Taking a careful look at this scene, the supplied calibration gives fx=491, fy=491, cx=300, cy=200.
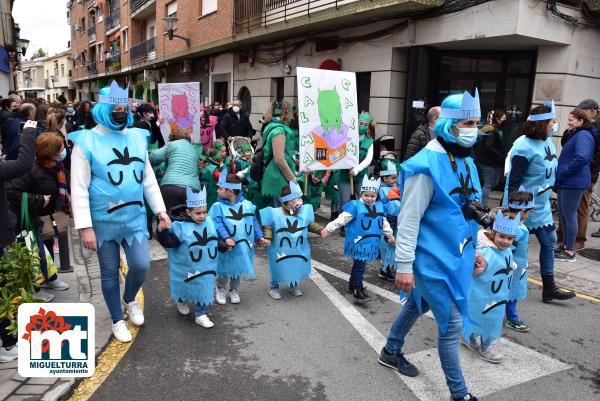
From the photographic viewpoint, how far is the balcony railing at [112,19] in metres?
33.3

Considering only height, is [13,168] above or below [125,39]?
below

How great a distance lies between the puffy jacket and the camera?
5.80 metres

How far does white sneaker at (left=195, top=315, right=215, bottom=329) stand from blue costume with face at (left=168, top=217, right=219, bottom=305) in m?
0.13

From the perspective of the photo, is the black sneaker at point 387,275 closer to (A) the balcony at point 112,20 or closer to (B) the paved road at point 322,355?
(B) the paved road at point 322,355

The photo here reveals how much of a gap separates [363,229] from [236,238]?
4.13ft

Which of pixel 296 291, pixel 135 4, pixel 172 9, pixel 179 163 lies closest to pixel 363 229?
pixel 296 291

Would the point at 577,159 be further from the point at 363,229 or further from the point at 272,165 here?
the point at 272,165

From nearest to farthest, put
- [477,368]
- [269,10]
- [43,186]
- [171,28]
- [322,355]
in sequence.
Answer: [477,368], [322,355], [43,186], [269,10], [171,28]

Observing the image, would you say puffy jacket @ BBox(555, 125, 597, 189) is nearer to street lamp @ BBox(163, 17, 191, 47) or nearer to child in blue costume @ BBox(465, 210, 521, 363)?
child in blue costume @ BBox(465, 210, 521, 363)

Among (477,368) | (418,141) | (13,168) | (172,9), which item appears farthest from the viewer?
(172,9)

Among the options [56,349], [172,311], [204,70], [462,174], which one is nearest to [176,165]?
[172,311]

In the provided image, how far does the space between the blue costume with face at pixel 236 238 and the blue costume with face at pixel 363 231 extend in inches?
39.4

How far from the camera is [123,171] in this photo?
144 inches

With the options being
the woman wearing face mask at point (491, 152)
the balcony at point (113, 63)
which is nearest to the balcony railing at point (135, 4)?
the balcony at point (113, 63)
